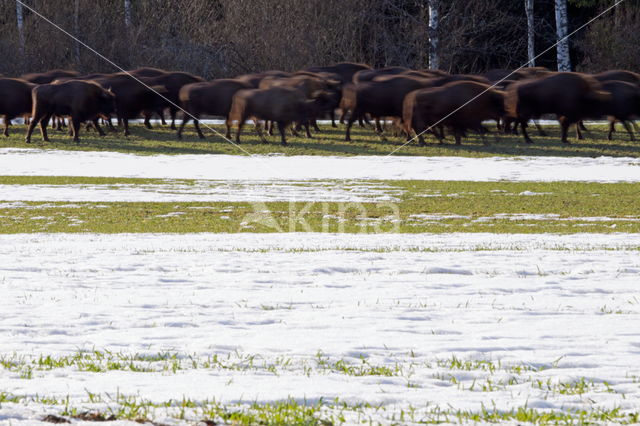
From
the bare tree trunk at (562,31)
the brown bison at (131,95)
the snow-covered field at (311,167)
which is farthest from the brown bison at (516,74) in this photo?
the brown bison at (131,95)

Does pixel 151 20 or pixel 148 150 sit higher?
pixel 151 20

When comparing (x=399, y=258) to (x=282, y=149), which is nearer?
(x=399, y=258)

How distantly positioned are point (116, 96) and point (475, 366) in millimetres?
27928

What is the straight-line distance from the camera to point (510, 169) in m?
26.6

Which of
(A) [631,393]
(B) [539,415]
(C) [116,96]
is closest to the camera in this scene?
(B) [539,415]

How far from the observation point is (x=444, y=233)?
52.6 feet

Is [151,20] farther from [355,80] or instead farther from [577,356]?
[577,356]

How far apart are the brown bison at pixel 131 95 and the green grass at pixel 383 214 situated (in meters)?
13.1

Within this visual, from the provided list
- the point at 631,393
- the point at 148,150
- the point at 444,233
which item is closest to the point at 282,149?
the point at 148,150

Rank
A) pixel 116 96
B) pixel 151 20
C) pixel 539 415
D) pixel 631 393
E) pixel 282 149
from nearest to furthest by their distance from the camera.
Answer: pixel 539 415, pixel 631 393, pixel 282 149, pixel 116 96, pixel 151 20

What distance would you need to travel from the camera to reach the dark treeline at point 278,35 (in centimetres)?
4519

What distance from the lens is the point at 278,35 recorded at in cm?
4506

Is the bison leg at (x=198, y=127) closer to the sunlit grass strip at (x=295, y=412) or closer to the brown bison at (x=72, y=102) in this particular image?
the brown bison at (x=72, y=102)

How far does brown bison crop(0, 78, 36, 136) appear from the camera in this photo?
1277 inches
